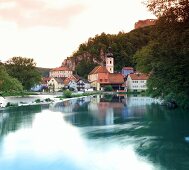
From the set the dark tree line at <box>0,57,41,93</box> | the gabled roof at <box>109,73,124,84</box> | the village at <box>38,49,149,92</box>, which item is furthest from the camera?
the gabled roof at <box>109,73,124,84</box>

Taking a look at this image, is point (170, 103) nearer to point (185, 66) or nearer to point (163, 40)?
point (185, 66)

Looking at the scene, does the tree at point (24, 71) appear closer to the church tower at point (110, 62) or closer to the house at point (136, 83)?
the house at point (136, 83)

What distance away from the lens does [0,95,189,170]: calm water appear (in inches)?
490

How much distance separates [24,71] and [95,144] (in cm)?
4535

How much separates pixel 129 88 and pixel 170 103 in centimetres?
4236

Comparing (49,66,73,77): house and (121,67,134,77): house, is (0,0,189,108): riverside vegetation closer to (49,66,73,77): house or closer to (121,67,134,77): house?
(121,67,134,77): house

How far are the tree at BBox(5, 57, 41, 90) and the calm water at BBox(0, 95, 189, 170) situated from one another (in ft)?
118

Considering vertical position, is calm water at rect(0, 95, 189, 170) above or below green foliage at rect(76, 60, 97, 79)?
below

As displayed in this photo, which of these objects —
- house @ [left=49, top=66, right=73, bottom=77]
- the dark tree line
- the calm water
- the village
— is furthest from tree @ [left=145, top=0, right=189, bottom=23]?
house @ [left=49, top=66, right=73, bottom=77]

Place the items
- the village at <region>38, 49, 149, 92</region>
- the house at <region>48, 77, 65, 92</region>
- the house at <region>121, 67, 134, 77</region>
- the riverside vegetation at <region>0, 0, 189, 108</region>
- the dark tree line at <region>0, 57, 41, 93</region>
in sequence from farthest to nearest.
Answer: the house at <region>121, 67, 134, 77</region> → the house at <region>48, 77, 65, 92</region> → the village at <region>38, 49, 149, 92</region> → the dark tree line at <region>0, 57, 41, 93</region> → the riverside vegetation at <region>0, 0, 189, 108</region>

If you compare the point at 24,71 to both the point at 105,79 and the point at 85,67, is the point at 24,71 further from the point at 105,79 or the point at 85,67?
the point at 85,67

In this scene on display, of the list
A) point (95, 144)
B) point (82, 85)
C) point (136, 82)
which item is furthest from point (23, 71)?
point (95, 144)

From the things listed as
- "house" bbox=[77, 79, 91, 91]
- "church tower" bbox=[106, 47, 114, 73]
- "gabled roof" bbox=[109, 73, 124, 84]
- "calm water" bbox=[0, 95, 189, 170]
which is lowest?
"calm water" bbox=[0, 95, 189, 170]

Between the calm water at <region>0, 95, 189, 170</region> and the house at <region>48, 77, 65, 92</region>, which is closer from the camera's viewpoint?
the calm water at <region>0, 95, 189, 170</region>
